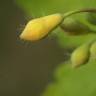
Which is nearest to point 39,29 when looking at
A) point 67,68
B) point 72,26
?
point 72,26

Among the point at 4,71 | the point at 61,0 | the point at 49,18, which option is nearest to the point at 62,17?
the point at 49,18

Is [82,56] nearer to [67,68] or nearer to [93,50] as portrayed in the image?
[93,50]

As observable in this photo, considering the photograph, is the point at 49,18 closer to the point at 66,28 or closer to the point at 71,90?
the point at 66,28

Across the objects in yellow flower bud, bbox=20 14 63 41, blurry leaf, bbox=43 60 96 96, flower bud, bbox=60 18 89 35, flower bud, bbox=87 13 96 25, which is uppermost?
yellow flower bud, bbox=20 14 63 41

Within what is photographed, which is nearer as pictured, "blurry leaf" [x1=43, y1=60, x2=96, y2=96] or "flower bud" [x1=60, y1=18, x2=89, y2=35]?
"flower bud" [x1=60, y1=18, x2=89, y2=35]

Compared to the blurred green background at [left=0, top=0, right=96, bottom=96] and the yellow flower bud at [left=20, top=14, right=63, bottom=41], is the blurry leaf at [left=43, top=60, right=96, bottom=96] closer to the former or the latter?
the blurred green background at [left=0, top=0, right=96, bottom=96]

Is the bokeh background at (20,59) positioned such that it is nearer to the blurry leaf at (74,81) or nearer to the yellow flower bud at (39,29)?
the blurry leaf at (74,81)

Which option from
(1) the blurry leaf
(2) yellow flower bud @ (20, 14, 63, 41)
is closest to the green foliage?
(1) the blurry leaf
